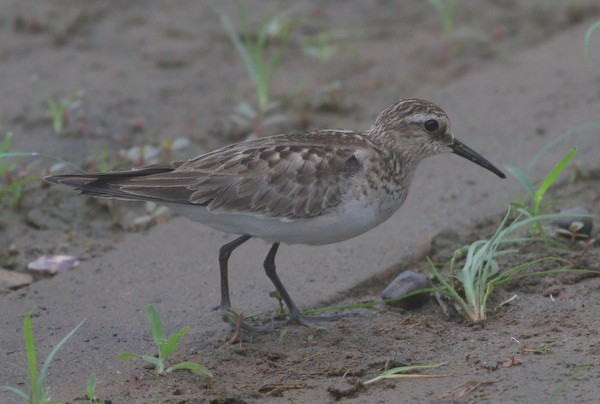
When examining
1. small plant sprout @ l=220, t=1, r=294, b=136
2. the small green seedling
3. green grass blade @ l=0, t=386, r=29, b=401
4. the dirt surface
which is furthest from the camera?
small plant sprout @ l=220, t=1, r=294, b=136

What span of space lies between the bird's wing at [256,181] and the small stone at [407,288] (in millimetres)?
724

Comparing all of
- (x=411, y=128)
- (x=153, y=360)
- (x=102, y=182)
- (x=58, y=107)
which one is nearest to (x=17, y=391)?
(x=153, y=360)

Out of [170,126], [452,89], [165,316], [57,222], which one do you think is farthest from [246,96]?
[165,316]

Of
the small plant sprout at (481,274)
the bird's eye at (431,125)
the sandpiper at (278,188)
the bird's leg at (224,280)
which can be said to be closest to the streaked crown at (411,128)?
the bird's eye at (431,125)

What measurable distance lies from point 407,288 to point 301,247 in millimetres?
1333

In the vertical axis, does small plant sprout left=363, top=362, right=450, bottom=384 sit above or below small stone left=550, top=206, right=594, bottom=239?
below

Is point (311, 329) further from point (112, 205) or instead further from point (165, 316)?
point (112, 205)

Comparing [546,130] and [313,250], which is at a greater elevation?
[546,130]

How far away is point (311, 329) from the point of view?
6.06 metres

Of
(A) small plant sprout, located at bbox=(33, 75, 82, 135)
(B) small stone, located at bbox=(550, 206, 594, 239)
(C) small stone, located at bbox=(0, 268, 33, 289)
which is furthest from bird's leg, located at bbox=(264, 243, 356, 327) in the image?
(A) small plant sprout, located at bbox=(33, 75, 82, 135)

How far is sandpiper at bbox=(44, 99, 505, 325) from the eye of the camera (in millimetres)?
Answer: 5973

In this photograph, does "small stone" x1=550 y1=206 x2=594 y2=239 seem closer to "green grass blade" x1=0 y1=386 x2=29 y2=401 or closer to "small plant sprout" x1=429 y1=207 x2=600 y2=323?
"small plant sprout" x1=429 y1=207 x2=600 y2=323

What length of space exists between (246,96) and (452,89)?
206 centimetres

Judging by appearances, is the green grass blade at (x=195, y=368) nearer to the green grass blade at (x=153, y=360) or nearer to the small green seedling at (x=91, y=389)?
the green grass blade at (x=153, y=360)
